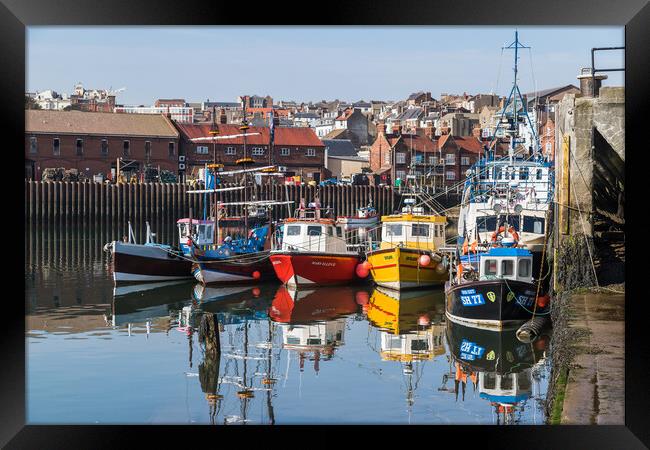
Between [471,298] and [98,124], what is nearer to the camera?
[471,298]

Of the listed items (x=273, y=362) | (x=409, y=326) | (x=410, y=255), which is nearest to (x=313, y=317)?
(x=409, y=326)

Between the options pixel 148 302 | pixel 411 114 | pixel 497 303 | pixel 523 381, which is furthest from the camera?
pixel 411 114

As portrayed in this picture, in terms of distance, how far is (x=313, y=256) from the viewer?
2338 centimetres

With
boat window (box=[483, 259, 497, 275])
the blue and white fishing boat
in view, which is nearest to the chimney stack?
the blue and white fishing boat

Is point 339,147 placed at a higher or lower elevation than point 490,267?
higher

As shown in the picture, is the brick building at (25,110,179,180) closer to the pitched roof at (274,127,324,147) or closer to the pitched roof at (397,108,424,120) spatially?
the pitched roof at (274,127,324,147)

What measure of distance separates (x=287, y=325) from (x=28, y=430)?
10.3m

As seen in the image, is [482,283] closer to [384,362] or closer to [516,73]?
[384,362]

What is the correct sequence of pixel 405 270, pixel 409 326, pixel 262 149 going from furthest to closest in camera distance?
pixel 262 149 < pixel 405 270 < pixel 409 326

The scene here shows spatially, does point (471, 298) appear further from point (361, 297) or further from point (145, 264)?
point (145, 264)

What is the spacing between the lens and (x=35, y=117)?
2099 inches

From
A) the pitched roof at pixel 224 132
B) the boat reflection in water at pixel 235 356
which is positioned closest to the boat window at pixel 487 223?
the boat reflection in water at pixel 235 356

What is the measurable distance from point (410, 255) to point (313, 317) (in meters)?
3.95

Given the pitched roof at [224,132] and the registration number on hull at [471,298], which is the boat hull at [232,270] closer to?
the registration number on hull at [471,298]
